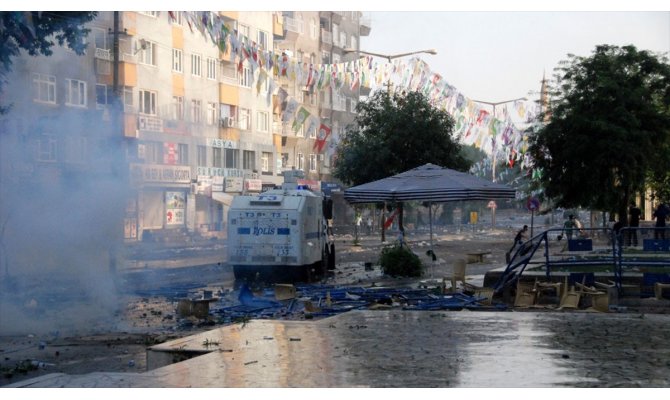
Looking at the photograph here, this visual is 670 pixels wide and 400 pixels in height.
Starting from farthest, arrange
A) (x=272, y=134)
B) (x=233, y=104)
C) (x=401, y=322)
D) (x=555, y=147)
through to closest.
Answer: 1. (x=272, y=134)
2. (x=233, y=104)
3. (x=555, y=147)
4. (x=401, y=322)

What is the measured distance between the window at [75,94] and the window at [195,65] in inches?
908

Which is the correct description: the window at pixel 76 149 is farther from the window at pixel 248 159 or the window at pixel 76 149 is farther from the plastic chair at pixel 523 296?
the window at pixel 248 159

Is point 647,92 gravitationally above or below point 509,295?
above

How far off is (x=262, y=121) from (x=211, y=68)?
28.0 ft

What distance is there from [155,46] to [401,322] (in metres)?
30.6

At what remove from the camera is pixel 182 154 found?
36375mm

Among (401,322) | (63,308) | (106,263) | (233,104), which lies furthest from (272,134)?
(401,322)

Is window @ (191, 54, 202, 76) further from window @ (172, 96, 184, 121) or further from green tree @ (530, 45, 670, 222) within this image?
green tree @ (530, 45, 670, 222)

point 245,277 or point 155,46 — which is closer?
point 245,277

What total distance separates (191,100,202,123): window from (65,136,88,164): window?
1029 inches

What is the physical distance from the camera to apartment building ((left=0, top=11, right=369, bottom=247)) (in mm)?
16031

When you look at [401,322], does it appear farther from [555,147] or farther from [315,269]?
[555,147]

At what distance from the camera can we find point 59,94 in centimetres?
1647

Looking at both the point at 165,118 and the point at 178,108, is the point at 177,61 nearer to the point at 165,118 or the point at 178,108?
the point at 178,108
